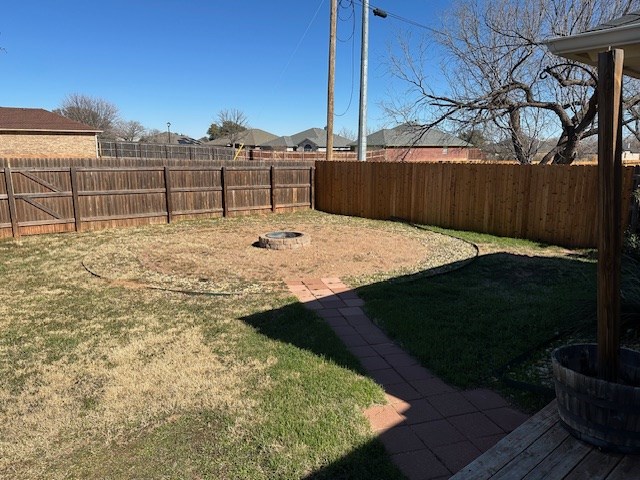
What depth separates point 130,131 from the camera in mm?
68062

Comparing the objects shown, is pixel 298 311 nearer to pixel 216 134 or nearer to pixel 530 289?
pixel 530 289

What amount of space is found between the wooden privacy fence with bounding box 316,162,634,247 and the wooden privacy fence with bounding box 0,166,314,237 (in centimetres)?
155

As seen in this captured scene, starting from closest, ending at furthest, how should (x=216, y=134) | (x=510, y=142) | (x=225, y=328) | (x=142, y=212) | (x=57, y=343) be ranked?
(x=57, y=343) → (x=225, y=328) → (x=142, y=212) → (x=510, y=142) → (x=216, y=134)

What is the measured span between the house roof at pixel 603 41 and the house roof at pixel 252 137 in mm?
53623

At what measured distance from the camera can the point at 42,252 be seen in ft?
28.3

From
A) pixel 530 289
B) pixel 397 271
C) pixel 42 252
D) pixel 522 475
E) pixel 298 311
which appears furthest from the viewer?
pixel 42 252

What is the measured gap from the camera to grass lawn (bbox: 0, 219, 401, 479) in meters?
2.67

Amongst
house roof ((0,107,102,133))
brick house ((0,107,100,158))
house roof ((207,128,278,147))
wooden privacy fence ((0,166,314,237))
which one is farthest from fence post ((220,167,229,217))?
house roof ((207,128,278,147))

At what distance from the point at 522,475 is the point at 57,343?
14.0 ft

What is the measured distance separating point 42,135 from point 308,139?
32687 millimetres

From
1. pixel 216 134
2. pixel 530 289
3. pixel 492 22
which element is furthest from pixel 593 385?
pixel 216 134

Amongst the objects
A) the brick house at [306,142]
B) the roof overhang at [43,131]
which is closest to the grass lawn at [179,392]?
the roof overhang at [43,131]

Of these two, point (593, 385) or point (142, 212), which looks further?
point (142, 212)

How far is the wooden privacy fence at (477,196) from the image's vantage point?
361 inches
